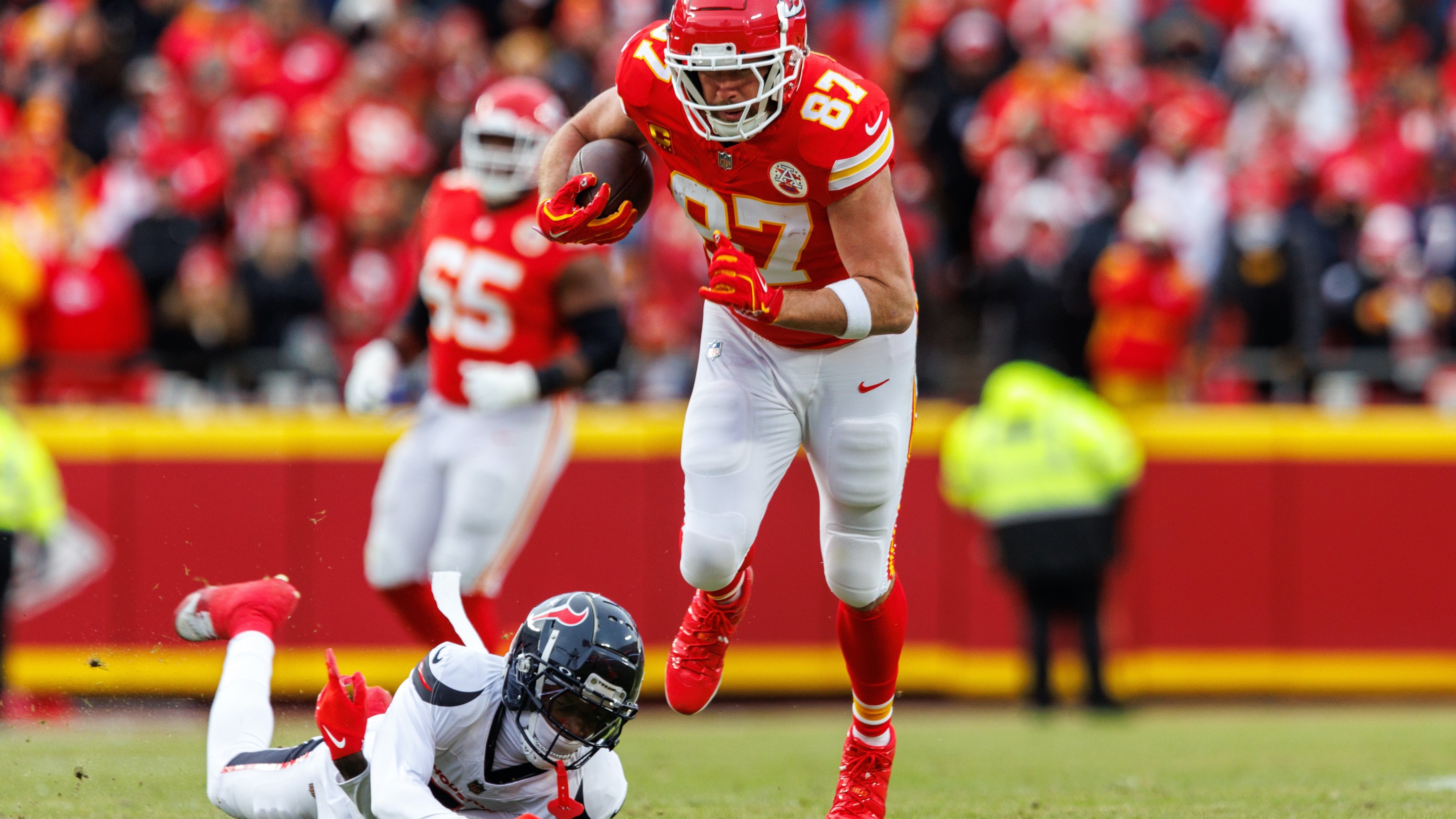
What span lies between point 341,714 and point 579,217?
1.39 m

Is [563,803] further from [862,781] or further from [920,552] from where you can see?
[920,552]

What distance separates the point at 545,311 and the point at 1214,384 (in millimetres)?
4614

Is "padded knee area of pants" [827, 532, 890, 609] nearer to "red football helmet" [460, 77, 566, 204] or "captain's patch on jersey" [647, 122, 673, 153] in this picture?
"captain's patch on jersey" [647, 122, 673, 153]

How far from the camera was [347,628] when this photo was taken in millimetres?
9125

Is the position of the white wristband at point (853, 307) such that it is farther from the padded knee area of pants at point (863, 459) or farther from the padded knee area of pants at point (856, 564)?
the padded knee area of pants at point (856, 564)

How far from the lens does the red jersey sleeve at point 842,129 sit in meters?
4.42

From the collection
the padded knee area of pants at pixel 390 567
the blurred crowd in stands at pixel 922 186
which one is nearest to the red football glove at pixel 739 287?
the padded knee area of pants at pixel 390 567

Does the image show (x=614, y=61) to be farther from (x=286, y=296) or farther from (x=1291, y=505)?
(x=1291, y=505)

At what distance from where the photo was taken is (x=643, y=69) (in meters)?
4.66

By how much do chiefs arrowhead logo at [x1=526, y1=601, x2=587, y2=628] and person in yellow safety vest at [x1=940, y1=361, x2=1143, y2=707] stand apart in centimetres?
475

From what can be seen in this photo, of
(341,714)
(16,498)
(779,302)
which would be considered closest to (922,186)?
(16,498)

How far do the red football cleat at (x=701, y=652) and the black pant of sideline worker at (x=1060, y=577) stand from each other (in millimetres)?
3611

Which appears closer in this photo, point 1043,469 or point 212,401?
point 1043,469

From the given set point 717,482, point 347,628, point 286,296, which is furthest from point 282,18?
point 717,482
